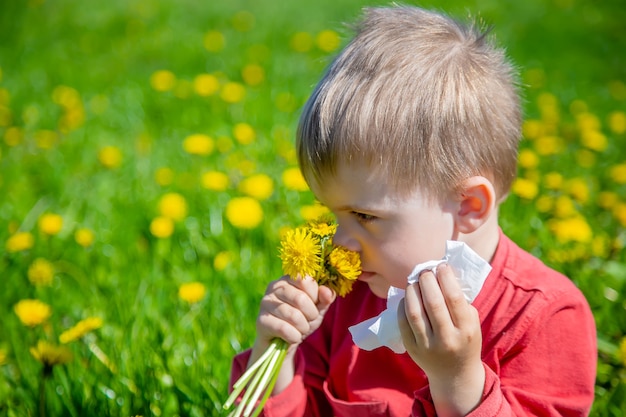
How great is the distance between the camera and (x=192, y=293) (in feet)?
6.94

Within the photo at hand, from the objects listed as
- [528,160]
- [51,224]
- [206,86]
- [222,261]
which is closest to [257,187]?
[222,261]

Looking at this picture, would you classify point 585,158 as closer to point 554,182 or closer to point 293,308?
point 554,182

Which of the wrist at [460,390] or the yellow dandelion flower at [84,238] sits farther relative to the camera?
the yellow dandelion flower at [84,238]

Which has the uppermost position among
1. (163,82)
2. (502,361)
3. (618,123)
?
(502,361)

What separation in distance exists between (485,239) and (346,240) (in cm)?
32

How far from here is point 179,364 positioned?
1888 mm

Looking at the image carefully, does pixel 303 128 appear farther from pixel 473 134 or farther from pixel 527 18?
pixel 527 18

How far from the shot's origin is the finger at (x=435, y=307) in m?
1.20

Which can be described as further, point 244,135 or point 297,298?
point 244,135

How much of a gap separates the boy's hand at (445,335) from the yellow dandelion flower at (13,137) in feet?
8.37

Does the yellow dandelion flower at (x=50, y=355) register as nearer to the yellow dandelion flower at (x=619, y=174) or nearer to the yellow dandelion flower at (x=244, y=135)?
the yellow dandelion flower at (x=244, y=135)

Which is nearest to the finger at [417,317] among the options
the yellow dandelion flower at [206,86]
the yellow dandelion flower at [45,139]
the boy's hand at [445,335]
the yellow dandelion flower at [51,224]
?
the boy's hand at [445,335]

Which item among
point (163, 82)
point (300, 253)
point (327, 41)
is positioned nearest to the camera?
point (300, 253)

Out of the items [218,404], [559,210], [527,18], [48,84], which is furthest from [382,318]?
[527,18]
